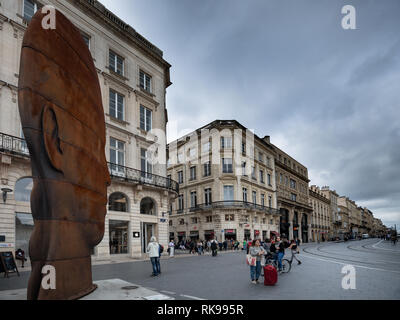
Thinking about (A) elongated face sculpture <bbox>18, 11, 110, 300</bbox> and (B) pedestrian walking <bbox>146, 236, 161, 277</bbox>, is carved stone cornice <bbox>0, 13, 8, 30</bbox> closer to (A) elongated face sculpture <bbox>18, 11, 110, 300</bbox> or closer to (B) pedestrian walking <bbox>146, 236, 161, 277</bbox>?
(A) elongated face sculpture <bbox>18, 11, 110, 300</bbox>

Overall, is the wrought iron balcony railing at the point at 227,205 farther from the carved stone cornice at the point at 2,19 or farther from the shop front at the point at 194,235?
the carved stone cornice at the point at 2,19

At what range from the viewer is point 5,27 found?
59.4 ft

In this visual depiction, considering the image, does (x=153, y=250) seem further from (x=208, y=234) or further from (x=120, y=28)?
(x=208, y=234)

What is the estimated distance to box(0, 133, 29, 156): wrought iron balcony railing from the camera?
54.2ft

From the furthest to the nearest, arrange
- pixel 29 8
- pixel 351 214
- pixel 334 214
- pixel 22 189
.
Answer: pixel 351 214 → pixel 334 214 → pixel 29 8 → pixel 22 189

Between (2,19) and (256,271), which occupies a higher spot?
(2,19)

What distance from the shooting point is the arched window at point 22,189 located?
1736cm

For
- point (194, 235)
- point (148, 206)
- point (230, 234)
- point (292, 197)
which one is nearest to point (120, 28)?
point (148, 206)

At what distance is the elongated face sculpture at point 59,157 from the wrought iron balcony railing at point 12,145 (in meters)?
11.6

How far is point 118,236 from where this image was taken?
23375 mm

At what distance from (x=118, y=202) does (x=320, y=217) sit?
73.5 metres

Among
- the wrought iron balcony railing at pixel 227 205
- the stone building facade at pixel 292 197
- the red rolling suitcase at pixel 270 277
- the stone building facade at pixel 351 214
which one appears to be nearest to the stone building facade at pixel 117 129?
the red rolling suitcase at pixel 270 277

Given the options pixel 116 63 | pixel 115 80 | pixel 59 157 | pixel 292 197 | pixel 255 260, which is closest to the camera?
pixel 59 157
